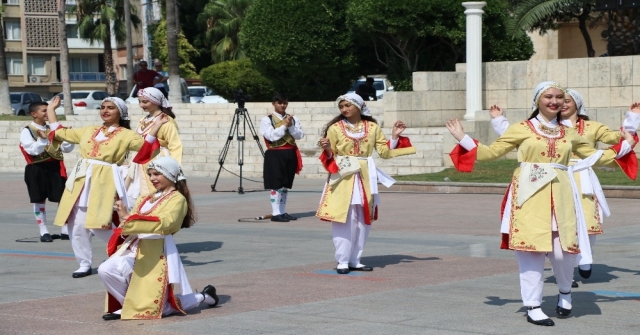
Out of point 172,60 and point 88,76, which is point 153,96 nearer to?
point 172,60

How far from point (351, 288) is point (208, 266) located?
2162 mm

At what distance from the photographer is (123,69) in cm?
7781

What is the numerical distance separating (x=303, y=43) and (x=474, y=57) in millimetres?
5431

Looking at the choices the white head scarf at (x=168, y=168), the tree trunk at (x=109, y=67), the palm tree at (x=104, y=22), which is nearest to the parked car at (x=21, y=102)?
the tree trunk at (x=109, y=67)

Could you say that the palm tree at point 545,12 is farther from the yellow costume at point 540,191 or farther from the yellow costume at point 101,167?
the yellow costume at point 540,191

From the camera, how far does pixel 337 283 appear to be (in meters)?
10.0

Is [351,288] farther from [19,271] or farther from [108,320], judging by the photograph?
[19,271]

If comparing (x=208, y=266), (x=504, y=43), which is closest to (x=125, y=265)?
(x=208, y=266)

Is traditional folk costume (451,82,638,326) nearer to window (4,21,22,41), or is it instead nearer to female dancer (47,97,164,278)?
female dancer (47,97,164,278)

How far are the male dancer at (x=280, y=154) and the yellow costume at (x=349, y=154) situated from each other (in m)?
4.90

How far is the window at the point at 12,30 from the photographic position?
248ft

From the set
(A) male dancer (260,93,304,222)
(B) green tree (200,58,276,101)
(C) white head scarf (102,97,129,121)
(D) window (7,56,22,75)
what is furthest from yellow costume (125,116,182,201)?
(D) window (7,56,22,75)

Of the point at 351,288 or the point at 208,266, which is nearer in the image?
the point at 351,288

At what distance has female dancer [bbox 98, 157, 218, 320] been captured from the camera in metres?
8.31
